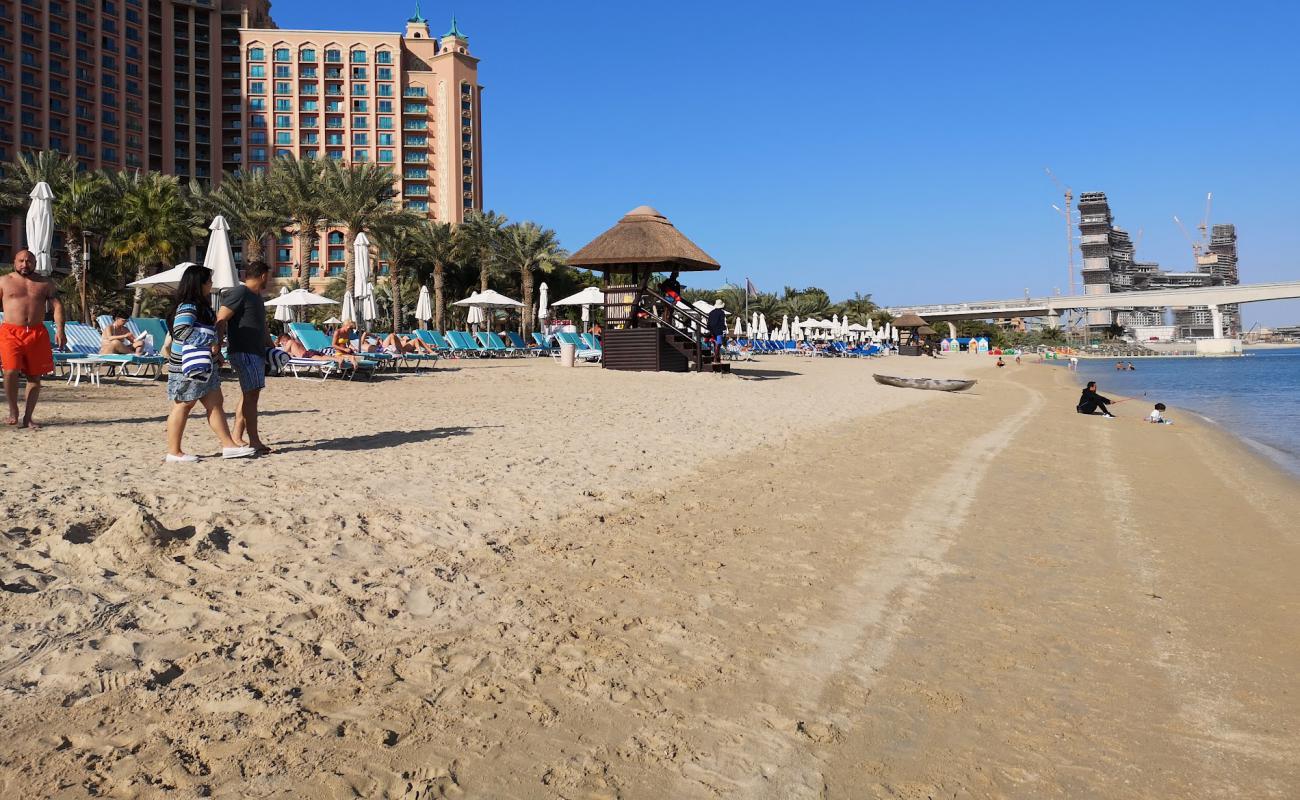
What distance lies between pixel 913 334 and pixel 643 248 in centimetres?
4725

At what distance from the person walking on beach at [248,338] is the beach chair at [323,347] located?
762 centimetres

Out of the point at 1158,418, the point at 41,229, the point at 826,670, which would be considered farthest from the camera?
the point at 1158,418

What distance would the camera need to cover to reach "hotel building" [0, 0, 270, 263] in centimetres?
7044

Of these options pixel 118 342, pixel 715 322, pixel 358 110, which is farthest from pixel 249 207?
pixel 358 110

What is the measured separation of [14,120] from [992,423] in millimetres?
83081

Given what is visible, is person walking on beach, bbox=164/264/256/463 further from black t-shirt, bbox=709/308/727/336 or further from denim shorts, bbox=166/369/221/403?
black t-shirt, bbox=709/308/727/336

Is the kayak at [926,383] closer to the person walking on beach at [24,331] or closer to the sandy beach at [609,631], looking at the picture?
the sandy beach at [609,631]

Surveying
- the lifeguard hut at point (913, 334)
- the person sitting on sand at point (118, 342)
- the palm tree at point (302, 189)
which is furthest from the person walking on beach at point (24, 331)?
the lifeguard hut at point (913, 334)

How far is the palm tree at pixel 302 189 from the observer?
117ft

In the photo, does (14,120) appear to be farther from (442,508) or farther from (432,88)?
(442,508)

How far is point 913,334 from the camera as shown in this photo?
2394 inches

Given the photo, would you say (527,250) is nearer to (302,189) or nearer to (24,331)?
(302,189)

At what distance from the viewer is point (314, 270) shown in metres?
86.4

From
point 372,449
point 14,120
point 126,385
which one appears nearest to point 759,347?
point 126,385
